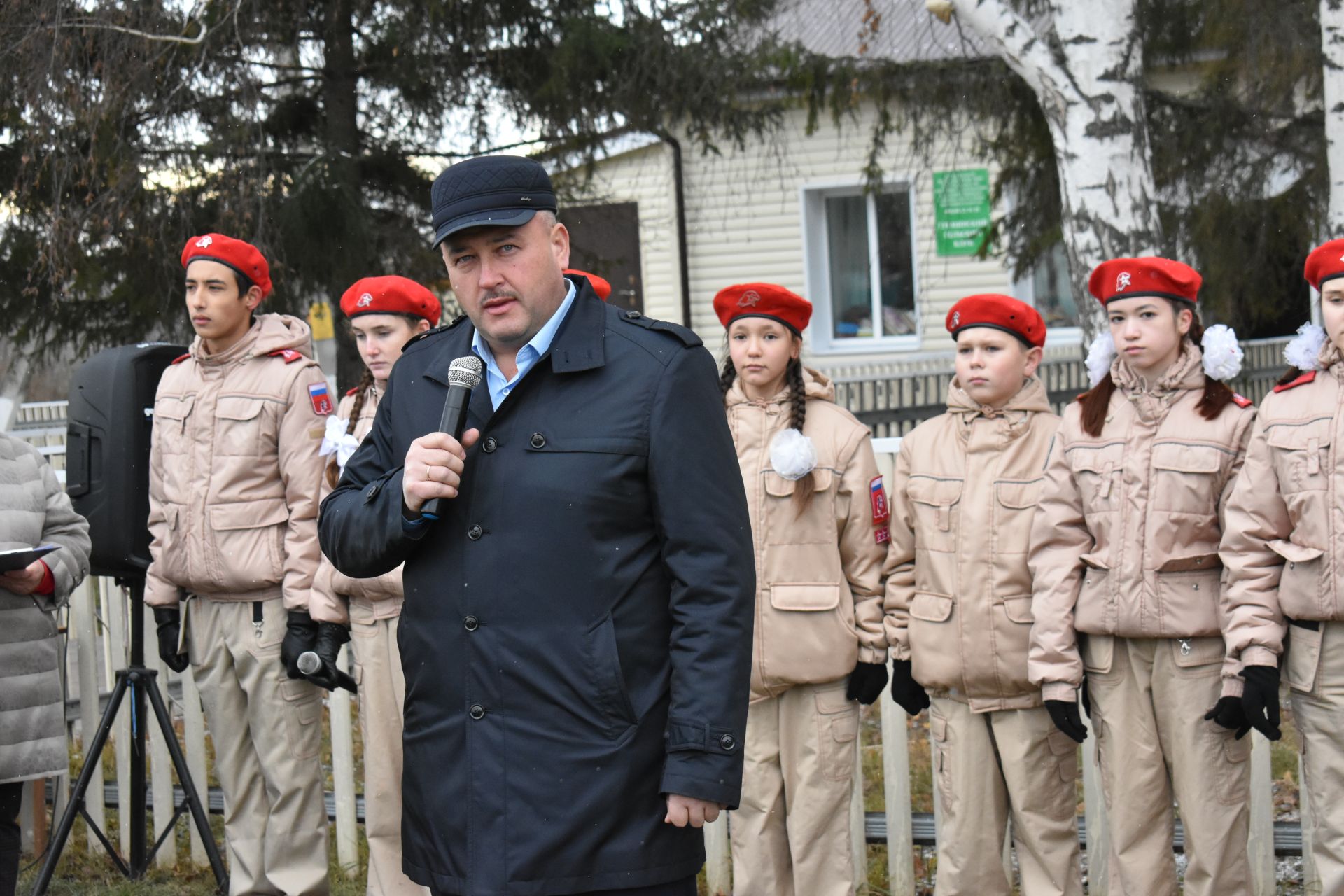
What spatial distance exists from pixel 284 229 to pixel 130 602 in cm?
482

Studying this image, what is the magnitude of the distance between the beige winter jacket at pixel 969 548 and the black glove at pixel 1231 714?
54 cm

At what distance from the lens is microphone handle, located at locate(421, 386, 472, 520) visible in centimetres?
256

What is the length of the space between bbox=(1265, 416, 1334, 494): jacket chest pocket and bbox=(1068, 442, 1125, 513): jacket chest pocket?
432mm

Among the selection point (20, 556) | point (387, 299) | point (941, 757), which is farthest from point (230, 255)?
point (941, 757)

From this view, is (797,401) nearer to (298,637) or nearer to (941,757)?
(941,757)

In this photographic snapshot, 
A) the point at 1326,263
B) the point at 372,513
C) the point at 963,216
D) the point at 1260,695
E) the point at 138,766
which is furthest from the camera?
the point at 963,216

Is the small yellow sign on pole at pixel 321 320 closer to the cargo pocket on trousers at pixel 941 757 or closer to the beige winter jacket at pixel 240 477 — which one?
the beige winter jacket at pixel 240 477

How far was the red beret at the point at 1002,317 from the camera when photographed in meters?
4.51

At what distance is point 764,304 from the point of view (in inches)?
187

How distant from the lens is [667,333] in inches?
110

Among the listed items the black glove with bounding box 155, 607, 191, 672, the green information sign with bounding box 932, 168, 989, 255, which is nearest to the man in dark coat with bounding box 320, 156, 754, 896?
the black glove with bounding box 155, 607, 191, 672

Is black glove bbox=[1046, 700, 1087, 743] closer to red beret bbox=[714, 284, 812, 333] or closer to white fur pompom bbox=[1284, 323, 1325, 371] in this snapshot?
white fur pompom bbox=[1284, 323, 1325, 371]

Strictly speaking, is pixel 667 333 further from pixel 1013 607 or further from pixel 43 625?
→ pixel 43 625

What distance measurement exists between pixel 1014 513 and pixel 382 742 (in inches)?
88.2
